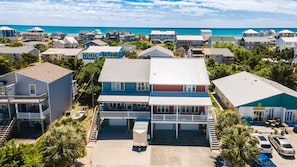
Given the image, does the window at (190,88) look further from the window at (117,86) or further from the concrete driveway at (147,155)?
the window at (117,86)

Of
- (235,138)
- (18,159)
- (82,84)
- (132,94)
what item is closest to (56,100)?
(132,94)

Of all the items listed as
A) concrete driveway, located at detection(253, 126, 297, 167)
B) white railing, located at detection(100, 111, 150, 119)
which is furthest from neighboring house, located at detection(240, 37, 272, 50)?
white railing, located at detection(100, 111, 150, 119)

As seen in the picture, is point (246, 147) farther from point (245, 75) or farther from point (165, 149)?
point (245, 75)

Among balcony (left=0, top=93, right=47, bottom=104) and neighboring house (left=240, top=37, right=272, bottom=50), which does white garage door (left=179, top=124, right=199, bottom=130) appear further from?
neighboring house (left=240, top=37, right=272, bottom=50)

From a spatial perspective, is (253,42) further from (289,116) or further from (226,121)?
(226,121)

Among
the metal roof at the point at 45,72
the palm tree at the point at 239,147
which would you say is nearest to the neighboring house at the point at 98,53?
the metal roof at the point at 45,72

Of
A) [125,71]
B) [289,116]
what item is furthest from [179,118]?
[289,116]
